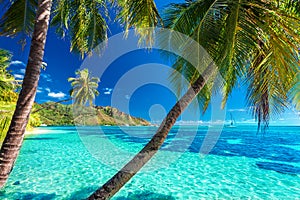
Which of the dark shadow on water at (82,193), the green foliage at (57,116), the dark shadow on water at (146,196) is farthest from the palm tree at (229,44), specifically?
the green foliage at (57,116)

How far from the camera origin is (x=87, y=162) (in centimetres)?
821

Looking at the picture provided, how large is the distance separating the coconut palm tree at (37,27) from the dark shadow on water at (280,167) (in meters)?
7.36

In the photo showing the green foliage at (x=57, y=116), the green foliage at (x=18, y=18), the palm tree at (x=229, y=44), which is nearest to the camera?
the palm tree at (x=229, y=44)

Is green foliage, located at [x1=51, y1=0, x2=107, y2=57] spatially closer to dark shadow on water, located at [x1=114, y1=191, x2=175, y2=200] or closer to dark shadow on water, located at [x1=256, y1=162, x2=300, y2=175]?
dark shadow on water, located at [x1=114, y1=191, x2=175, y2=200]

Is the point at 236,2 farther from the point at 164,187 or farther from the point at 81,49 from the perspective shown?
the point at 164,187

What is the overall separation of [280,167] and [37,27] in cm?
939

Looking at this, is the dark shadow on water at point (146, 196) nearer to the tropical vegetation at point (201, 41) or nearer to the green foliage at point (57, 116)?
the tropical vegetation at point (201, 41)

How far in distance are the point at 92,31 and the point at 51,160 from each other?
6013mm

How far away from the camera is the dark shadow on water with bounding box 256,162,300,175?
25.0 ft

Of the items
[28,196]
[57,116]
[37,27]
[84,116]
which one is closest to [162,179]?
[28,196]

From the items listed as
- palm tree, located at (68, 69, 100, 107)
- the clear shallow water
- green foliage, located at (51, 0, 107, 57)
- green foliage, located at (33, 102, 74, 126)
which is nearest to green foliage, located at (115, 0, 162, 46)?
green foliage, located at (51, 0, 107, 57)

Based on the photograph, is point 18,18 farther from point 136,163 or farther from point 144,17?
point 136,163

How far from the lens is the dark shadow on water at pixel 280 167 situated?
7.62m

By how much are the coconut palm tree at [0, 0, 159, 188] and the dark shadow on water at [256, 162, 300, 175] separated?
736 centimetres
